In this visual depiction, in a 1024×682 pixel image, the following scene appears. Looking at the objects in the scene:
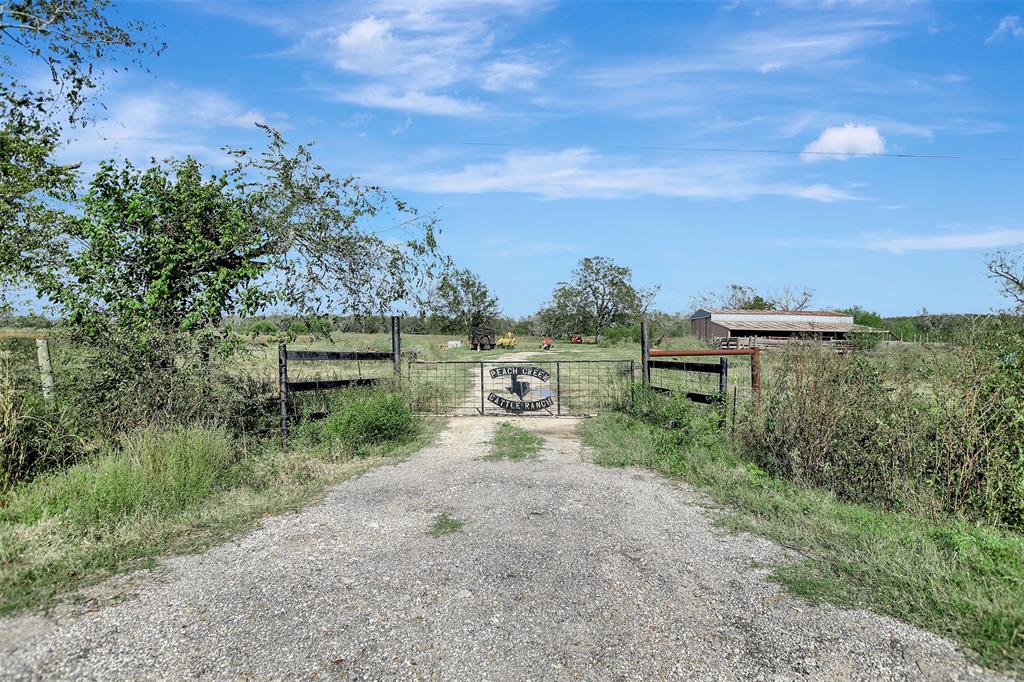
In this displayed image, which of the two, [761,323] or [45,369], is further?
[761,323]

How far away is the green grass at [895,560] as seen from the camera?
4.04 m

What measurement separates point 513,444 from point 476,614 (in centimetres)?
613

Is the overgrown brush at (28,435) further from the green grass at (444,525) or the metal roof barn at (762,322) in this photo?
the metal roof barn at (762,322)

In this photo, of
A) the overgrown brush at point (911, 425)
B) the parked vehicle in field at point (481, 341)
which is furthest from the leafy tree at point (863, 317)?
the overgrown brush at point (911, 425)

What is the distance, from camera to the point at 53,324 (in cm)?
1013

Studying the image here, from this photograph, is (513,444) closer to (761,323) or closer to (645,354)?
(645,354)

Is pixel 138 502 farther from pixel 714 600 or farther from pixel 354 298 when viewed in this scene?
pixel 354 298

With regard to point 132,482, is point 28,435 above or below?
above

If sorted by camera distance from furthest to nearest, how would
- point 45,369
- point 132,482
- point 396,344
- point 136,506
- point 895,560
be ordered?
1. point 396,344
2. point 45,369
3. point 132,482
4. point 136,506
5. point 895,560

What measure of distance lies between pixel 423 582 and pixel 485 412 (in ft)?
30.9

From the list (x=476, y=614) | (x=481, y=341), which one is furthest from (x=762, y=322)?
(x=476, y=614)

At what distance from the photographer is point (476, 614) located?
4.44m

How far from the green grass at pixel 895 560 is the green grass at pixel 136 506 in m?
4.94

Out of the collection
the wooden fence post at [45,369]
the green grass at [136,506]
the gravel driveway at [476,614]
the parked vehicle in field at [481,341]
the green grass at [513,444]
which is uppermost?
the wooden fence post at [45,369]
